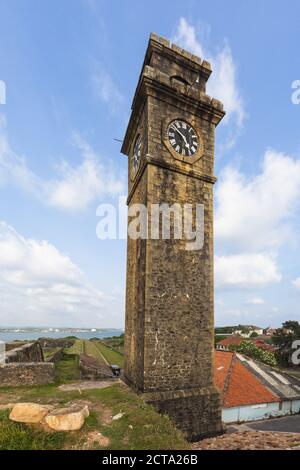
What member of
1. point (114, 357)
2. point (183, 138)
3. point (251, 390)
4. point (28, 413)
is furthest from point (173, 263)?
point (114, 357)

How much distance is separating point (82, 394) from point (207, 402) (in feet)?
15.6

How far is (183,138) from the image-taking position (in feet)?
42.6

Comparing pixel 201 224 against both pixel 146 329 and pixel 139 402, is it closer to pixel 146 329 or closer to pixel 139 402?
pixel 146 329

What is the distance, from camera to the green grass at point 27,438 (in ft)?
20.2

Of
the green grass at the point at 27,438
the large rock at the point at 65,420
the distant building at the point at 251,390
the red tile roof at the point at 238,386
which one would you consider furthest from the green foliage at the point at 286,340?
the green grass at the point at 27,438

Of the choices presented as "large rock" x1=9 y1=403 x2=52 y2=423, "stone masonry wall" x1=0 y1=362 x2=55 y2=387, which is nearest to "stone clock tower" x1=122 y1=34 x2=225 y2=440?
"stone masonry wall" x1=0 y1=362 x2=55 y2=387

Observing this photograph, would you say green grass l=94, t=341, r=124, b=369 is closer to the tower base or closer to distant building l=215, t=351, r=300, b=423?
distant building l=215, t=351, r=300, b=423

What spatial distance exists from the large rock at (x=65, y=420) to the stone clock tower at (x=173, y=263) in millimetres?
3597

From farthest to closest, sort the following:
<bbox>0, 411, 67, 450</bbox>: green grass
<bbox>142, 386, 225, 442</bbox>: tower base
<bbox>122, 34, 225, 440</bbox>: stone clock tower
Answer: <bbox>122, 34, 225, 440</bbox>: stone clock tower < <bbox>142, 386, 225, 442</bbox>: tower base < <bbox>0, 411, 67, 450</bbox>: green grass

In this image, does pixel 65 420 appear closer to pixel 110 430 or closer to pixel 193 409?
pixel 110 430

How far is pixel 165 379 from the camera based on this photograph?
10578 millimetres

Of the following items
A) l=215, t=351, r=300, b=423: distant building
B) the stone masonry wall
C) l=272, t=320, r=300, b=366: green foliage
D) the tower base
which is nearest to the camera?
the tower base

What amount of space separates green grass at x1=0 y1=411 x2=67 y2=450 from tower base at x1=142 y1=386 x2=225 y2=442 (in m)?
4.12

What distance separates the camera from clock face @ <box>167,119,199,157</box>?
1269 cm
